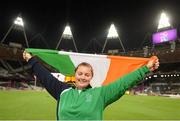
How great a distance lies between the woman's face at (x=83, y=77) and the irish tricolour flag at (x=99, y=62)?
1.09 meters

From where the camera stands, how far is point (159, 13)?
55.6m

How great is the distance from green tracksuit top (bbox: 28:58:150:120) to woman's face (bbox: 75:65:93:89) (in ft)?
0.24

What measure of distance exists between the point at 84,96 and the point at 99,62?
Result: 1.47 meters

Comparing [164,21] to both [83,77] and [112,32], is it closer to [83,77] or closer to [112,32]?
[112,32]

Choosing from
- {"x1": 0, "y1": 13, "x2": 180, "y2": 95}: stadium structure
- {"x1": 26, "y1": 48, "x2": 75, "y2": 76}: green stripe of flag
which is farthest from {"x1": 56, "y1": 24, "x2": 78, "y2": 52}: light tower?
{"x1": 26, "y1": 48, "x2": 75, "y2": 76}: green stripe of flag

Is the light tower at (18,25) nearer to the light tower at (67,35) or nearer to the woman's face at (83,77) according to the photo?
the light tower at (67,35)

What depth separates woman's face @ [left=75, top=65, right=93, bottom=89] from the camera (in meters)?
4.01

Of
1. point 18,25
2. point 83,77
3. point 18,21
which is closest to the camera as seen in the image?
point 83,77

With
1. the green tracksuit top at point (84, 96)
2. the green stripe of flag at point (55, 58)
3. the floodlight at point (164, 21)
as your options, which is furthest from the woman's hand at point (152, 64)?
the floodlight at point (164, 21)

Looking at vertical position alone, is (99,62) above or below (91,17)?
below

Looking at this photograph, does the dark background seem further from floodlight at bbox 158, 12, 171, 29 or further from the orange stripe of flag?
the orange stripe of flag

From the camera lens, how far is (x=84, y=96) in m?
3.87

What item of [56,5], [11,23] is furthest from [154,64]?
[11,23]

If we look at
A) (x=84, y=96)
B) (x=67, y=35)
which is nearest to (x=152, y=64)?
(x=84, y=96)
